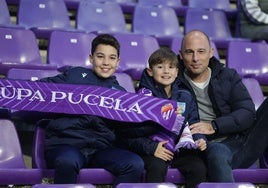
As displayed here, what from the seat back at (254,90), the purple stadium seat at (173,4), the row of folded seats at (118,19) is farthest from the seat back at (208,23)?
the seat back at (254,90)

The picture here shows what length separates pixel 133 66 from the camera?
3293 millimetres

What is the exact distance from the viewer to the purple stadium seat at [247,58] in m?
3.47

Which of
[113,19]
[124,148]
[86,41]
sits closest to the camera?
[124,148]

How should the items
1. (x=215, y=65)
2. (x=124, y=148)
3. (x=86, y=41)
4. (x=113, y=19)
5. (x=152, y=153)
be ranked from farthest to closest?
(x=113, y=19), (x=86, y=41), (x=215, y=65), (x=124, y=148), (x=152, y=153)

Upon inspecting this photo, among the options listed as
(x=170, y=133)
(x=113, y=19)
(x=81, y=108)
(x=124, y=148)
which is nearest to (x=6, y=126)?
(x=81, y=108)

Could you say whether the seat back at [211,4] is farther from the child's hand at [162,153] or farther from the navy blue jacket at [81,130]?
the child's hand at [162,153]

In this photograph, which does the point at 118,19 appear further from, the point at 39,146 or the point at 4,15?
the point at 39,146

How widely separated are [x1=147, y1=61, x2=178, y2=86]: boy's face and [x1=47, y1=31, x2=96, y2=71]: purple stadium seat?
1.03 m

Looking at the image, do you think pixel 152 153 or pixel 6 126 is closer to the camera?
pixel 152 153

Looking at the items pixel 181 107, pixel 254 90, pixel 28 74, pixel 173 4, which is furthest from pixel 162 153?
pixel 173 4

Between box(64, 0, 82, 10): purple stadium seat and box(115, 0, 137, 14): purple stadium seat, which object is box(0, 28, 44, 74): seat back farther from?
box(115, 0, 137, 14): purple stadium seat

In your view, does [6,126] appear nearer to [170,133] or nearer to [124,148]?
[124,148]

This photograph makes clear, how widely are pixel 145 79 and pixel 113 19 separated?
5.70ft

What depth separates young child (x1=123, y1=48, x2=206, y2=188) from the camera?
2.05 meters
